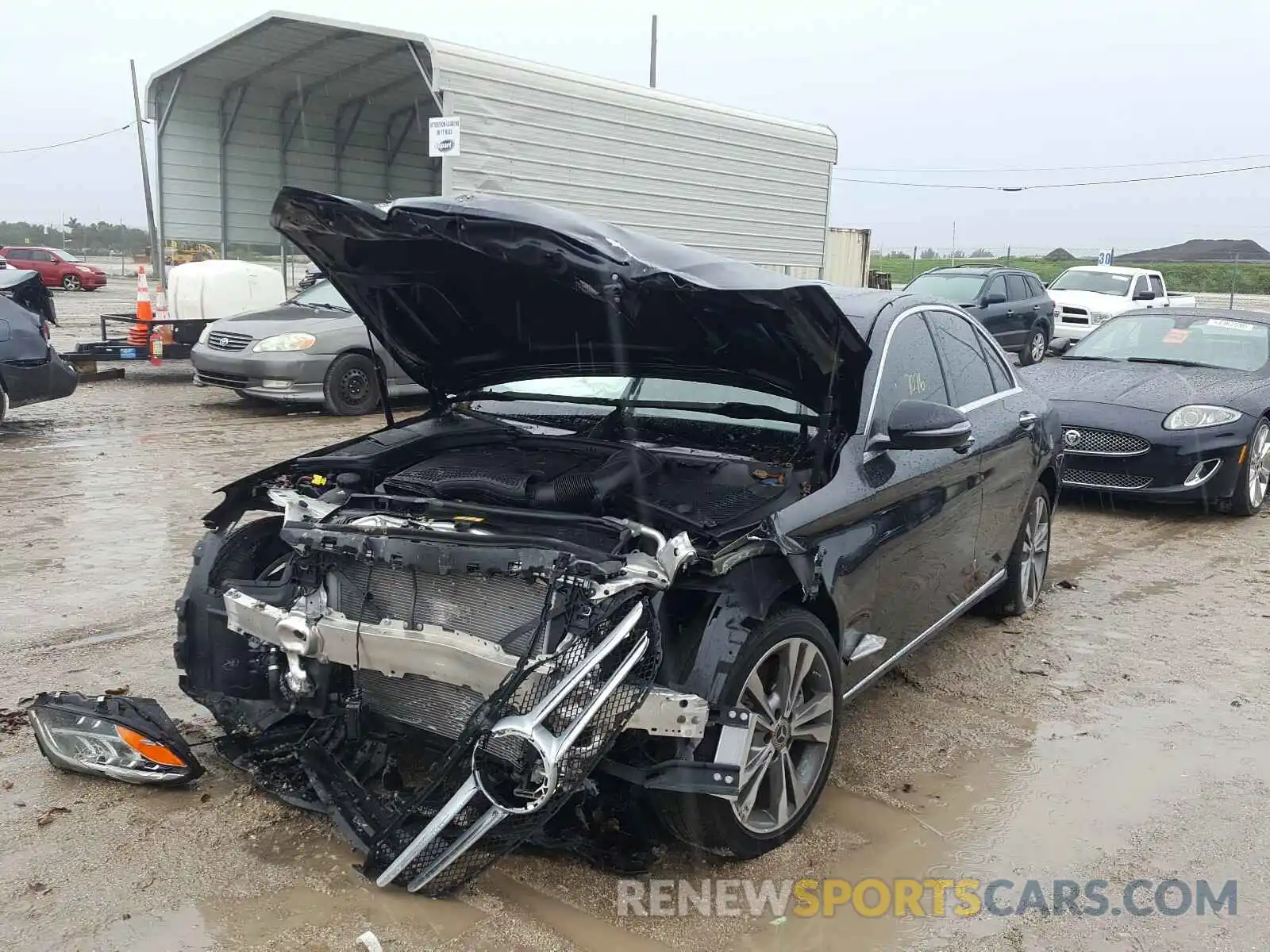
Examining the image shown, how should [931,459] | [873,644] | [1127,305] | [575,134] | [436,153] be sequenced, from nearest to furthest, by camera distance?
[873,644] < [931,459] < [436,153] < [575,134] < [1127,305]

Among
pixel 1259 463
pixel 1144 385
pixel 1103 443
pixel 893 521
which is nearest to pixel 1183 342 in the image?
pixel 1144 385

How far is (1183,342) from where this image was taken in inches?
358

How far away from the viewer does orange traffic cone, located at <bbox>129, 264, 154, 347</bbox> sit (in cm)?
1313

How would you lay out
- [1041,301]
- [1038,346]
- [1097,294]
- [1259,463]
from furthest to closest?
[1097,294]
[1041,301]
[1038,346]
[1259,463]

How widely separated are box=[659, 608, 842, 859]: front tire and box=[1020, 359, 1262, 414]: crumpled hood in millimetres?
4930

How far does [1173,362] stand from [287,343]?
8.32 metres

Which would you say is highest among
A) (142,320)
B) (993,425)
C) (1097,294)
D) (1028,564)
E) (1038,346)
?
(1097,294)

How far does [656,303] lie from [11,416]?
392 inches

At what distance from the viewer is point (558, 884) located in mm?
3096

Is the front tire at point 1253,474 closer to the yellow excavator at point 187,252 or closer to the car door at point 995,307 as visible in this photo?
the car door at point 995,307

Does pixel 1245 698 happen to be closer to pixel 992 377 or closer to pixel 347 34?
pixel 992 377

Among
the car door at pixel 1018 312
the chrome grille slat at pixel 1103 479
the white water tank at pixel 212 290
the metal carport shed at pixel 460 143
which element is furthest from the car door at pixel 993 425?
the car door at pixel 1018 312

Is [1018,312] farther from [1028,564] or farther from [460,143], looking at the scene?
[1028,564]

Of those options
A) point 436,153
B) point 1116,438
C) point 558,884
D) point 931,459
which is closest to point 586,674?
point 558,884
